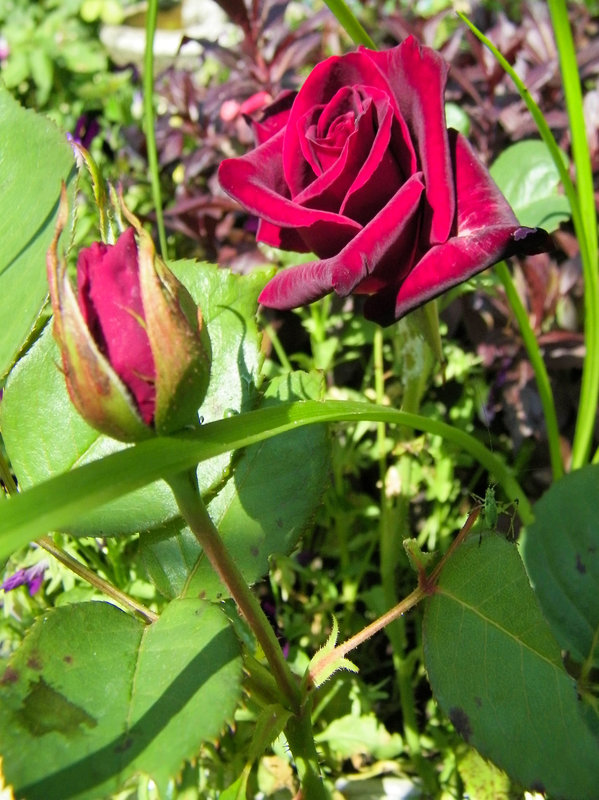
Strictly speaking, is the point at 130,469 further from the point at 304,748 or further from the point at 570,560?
the point at 570,560

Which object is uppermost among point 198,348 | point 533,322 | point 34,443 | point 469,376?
point 198,348

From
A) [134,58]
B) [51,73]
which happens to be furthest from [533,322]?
[134,58]

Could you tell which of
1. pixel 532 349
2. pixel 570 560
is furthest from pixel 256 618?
pixel 532 349

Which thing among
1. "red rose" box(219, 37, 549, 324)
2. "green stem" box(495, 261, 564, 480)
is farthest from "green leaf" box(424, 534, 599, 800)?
"green stem" box(495, 261, 564, 480)

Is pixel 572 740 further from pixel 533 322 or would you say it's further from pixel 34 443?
pixel 533 322

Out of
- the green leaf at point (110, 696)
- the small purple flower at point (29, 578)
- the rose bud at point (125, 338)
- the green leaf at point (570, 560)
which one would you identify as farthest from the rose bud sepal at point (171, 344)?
the small purple flower at point (29, 578)
